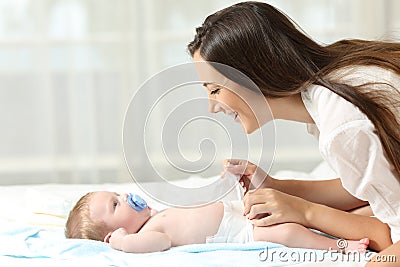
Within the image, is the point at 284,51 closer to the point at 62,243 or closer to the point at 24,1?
the point at 62,243

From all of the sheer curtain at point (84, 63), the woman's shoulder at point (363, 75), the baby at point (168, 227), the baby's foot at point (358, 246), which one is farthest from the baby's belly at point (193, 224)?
the sheer curtain at point (84, 63)

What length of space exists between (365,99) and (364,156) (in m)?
0.12

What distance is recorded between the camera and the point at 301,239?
5.28ft

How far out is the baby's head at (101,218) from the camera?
1792mm

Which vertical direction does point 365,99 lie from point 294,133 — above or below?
above

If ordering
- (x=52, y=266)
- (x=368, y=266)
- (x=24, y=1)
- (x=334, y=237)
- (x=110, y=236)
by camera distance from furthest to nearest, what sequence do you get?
(x=24, y=1) → (x=110, y=236) → (x=334, y=237) → (x=52, y=266) → (x=368, y=266)

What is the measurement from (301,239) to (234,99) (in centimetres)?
35

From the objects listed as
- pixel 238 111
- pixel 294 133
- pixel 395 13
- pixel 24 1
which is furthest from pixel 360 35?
pixel 238 111

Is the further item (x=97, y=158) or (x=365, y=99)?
(x=97, y=158)

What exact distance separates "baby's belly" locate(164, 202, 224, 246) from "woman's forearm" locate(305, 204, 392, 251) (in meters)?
0.22

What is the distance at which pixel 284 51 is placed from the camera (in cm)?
160

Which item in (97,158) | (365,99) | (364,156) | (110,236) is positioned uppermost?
(365,99)

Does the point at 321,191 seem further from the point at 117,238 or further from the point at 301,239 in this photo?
the point at 117,238

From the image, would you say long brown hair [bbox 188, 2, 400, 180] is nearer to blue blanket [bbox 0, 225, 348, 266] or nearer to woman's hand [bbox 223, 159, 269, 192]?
woman's hand [bbox 223, 159, 269, 192]
